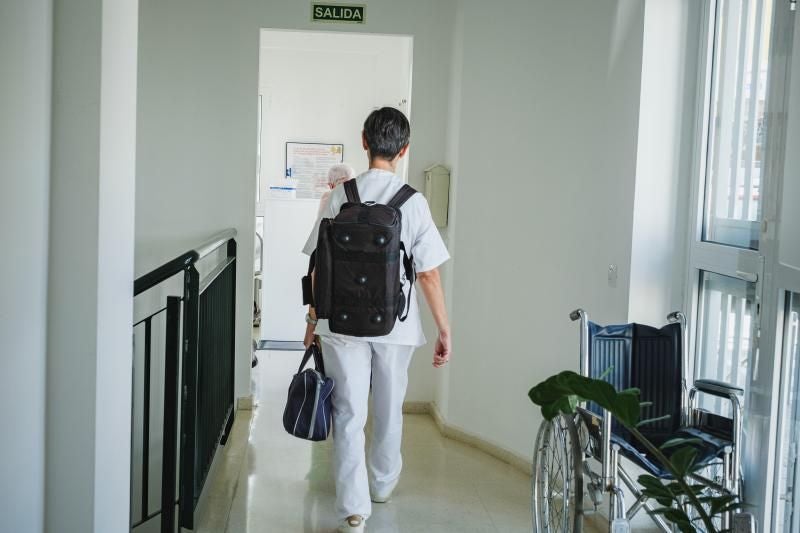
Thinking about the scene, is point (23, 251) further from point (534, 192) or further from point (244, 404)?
point (244, 404)

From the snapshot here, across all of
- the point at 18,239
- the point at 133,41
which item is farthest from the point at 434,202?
the point at 18,239

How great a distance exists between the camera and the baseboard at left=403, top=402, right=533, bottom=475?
175 inches

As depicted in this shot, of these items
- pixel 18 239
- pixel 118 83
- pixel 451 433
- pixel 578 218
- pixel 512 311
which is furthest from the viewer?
pixel 451 433

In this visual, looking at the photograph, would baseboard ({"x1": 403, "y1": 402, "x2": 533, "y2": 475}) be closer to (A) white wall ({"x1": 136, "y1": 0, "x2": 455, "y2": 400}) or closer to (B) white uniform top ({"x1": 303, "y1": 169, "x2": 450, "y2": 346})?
(B) white uniform top ({"x1": 303, "y1": 169, "x2": 450, "y2": 346})

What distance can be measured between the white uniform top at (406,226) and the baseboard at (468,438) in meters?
1.19

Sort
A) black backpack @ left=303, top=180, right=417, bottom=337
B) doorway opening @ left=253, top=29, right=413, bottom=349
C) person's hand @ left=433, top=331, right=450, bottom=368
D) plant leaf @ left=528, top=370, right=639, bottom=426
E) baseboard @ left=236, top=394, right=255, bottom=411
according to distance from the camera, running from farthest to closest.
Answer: doorway opening @ left=253, top=29, right=413, bottom=349, baseboard @ left=236, top=394, right=255, bottom=411, person's hand @ left=433, top=331, right=450, bottom=368, black backpack @ left=303, top=180, right=417, bottom=337, plant leaf @ left=528, top=370, right=639, bottom=426

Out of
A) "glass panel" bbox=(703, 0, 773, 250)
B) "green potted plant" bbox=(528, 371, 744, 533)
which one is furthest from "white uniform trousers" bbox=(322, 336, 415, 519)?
"green potted plant" bbox=(528, 371, 744, 533)

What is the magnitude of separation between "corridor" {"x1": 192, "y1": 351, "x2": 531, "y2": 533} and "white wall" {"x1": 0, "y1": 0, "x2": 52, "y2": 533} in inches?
68.6

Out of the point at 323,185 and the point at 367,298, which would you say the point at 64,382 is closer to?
the point at 367,298

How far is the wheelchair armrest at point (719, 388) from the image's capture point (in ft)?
8.83

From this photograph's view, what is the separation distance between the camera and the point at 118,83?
82.5 inches

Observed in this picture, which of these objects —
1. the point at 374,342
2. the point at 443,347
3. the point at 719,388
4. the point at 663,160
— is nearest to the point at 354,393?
the point at 374,342

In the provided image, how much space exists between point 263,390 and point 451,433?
1.60 metres

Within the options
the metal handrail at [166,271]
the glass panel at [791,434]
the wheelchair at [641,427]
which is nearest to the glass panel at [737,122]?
the wheelchair at [641,427]
